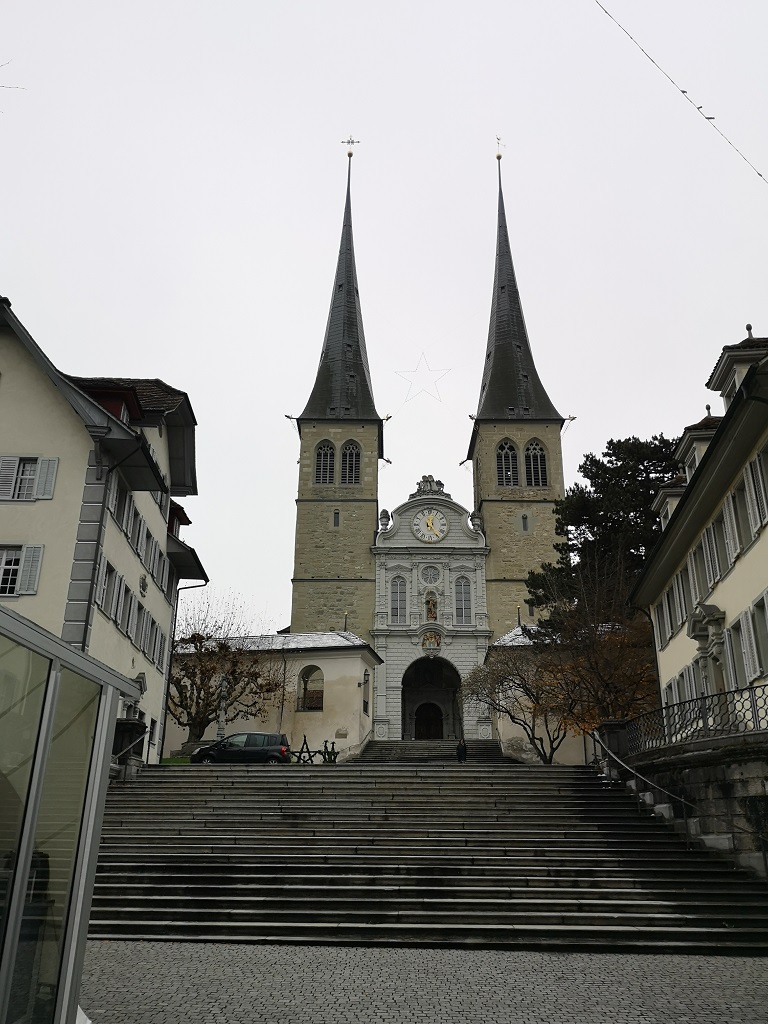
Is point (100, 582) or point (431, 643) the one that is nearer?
point (100, 582)

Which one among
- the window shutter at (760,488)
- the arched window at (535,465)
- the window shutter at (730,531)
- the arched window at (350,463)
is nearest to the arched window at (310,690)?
the window shutter at (730,531)

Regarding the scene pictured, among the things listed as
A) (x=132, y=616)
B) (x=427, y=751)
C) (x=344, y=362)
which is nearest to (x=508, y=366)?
(x=344, y=362)

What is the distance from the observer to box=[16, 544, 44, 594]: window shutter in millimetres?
20266

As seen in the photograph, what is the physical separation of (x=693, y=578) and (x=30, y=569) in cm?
1561

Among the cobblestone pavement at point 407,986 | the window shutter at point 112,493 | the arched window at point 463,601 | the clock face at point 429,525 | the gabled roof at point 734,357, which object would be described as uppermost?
the clock face at point 429,525

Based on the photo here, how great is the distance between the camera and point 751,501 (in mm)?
15945

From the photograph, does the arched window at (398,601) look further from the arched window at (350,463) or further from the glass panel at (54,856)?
the glass panel at (54,856)

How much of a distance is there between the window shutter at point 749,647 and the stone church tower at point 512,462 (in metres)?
36.3

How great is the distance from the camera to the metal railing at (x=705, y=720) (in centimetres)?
1414

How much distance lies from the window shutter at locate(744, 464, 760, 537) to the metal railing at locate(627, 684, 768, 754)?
9.56 feet

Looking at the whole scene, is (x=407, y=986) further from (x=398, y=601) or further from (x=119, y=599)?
(x=398, y=601)

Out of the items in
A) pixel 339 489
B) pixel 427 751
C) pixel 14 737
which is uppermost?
pixel 339 489

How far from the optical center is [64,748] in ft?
20.5

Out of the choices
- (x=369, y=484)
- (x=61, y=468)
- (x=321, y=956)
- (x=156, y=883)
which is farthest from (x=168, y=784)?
(x=369, y=484)
